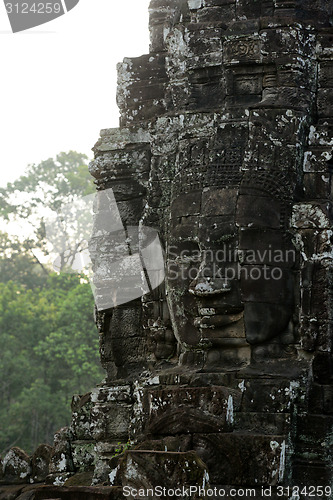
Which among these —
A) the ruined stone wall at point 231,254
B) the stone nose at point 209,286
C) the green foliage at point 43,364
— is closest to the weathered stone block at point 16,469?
the ruined stone wall at point 231,254

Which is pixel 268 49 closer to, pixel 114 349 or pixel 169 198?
pixel 169 198

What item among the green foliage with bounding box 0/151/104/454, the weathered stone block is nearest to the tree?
the green foliage with bounding box 0/151/104/454

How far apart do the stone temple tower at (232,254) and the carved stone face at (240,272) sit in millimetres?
13

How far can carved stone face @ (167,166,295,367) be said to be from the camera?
9.31 metres

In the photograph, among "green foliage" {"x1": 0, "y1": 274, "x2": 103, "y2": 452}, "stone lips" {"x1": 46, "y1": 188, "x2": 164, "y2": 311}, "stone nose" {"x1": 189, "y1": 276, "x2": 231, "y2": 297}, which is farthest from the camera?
"green foliage" {"x1": 0, "y1": 274, "x2": 103, "y2": 452}

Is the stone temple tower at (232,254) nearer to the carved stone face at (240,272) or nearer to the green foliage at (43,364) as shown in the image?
the carved stone face at (240,272)

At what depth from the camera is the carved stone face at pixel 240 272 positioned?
9.31m

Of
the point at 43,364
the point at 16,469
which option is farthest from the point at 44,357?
the point at 16,469

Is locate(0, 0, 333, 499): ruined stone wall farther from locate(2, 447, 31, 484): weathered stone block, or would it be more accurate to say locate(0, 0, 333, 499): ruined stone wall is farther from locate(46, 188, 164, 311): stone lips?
locate(2, 447, 31, 484): weathered stone block

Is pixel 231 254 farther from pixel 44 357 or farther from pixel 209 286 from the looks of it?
pixel 44 357

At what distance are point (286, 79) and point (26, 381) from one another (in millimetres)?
16739

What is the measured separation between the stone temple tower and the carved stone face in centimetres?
1

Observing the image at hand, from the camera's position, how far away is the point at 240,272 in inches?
368

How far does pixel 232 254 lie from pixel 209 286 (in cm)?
39
